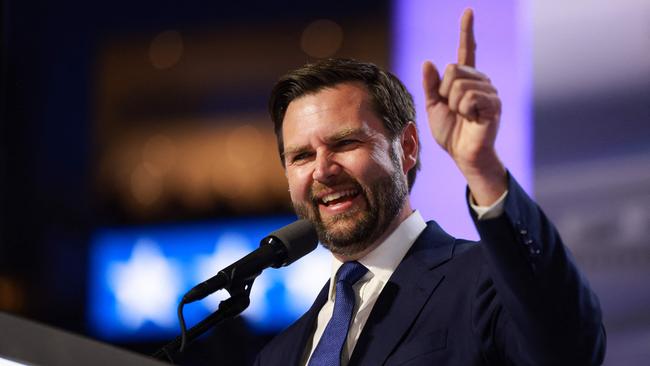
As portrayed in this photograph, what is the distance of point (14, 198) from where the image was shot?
4.68 m

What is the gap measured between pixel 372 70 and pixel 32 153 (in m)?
3.22

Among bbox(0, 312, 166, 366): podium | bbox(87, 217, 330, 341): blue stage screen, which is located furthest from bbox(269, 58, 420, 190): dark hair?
bbox(87, 217, 330, 341): blue stage screen

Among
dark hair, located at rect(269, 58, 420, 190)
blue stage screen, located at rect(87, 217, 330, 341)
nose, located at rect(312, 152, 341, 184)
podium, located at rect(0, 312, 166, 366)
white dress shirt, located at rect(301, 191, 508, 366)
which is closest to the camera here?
podium, located at rect(0, 312, 166, 366)

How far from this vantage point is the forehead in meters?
1.87

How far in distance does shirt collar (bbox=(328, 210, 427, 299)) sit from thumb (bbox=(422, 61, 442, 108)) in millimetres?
552

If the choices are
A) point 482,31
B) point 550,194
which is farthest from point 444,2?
point 550,194

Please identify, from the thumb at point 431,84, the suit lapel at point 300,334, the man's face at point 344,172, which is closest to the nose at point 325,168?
the man's face at point 344,172

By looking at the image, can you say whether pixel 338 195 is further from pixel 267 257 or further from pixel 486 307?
pixel 486 307

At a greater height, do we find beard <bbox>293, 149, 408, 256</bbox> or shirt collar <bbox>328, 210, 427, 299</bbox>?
beard <bbox>293, 149, 408, 256</bbox>

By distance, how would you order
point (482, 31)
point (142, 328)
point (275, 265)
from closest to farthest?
point (275, 265), point (482, 31), point (142, 328)

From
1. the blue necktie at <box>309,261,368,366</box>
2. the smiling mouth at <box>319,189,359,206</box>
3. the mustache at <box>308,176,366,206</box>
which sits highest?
the mustache at <box>308,176,366,206</box>

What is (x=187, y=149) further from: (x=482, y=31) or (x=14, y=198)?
(x=482, y=31)

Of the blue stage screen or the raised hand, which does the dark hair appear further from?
the blue stage screen

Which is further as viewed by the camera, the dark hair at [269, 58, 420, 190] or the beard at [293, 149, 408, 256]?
Answer: the dark hair at [269, 58, 420, 190]
